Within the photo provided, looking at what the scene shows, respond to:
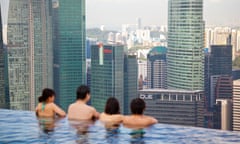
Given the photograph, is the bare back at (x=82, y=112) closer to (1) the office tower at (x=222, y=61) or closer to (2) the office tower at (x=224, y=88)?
(2) the office tower at (x=224, y=88)

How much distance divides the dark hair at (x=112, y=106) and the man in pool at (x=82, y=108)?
0.32 metres

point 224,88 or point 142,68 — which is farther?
point 142,68

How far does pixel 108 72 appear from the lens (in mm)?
100188

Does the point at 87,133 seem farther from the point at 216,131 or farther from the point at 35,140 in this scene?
the point at 216,131

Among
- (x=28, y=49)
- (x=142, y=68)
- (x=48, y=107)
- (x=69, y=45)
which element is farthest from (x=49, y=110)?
(x=69, y=45)

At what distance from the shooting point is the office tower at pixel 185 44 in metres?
103

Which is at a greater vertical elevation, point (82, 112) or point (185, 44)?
point (185, 44)

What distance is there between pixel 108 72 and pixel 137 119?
9235 cm

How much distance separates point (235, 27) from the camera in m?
106

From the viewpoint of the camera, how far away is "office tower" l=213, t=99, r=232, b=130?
83688 mm

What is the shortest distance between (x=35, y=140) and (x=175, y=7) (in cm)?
11376

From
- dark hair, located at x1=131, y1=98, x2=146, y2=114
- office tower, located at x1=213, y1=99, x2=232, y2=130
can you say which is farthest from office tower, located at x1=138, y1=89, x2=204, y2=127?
dark hair, located at x1=131, y1=98, x2=146, y2=114

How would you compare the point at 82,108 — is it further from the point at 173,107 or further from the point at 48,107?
the point at 173,107

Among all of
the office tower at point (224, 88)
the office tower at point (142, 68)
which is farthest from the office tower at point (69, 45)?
the office tower at point (224, 88)
